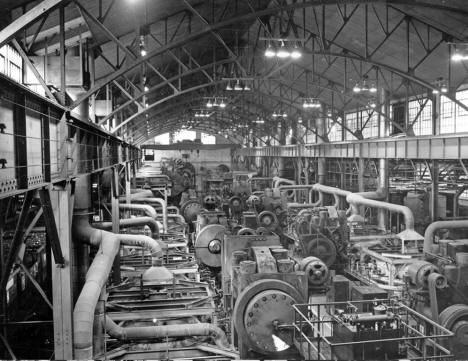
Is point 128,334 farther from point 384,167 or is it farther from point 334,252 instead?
point 384,167

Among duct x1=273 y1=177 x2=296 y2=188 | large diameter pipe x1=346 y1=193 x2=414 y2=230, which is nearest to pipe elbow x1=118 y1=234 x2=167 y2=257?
large diameter pipe x1=346 y1=193 x2=414 y2=230

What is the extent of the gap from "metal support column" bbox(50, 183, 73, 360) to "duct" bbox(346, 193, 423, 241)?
15.8m

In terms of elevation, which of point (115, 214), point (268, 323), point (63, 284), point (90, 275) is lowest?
point (268, 323)

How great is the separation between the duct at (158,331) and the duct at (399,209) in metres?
12.3

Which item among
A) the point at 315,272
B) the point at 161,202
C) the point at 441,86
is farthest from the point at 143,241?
the point at 441,86

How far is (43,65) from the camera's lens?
13375 millimetres

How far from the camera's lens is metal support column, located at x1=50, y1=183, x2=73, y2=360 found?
8391 millimetres

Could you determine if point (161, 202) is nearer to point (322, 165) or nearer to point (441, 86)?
point (441, 86)

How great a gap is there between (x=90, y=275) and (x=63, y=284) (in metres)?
1.64

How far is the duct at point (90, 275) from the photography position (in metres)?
8.62

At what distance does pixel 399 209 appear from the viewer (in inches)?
934

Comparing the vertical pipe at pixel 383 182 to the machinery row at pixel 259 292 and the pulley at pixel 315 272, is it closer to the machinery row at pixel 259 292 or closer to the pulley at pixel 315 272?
the machinery row at pixel 259 292

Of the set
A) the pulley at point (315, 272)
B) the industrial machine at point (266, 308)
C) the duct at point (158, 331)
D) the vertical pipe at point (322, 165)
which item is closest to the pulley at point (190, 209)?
the vertical pipe at point (322, 165)

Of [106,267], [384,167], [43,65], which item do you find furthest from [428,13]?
[106,267]
